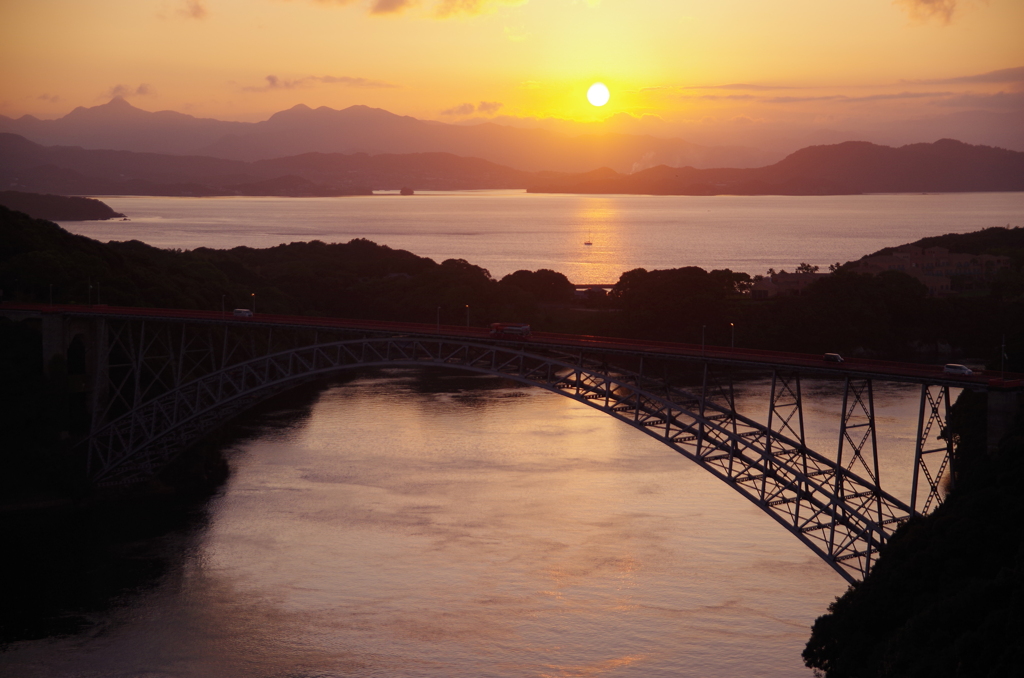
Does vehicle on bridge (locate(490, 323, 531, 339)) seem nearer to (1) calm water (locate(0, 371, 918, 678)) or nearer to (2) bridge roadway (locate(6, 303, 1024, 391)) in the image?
(2) bridge roadway (locate(6, 303, 1024, 391))

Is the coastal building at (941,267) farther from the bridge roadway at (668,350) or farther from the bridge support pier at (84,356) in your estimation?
the bridge support pier at (84,356)

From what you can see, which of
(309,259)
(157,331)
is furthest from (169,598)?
(309,259)

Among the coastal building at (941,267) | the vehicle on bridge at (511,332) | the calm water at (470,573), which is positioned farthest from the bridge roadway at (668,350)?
the coastal building at (941,267)

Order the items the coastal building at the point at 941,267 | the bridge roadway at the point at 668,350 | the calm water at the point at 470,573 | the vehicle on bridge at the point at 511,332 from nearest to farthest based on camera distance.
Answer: the bridge roadway at the point at 668,350 → the calm water at the point at 470,573 → the vehicle on bridge at the point at 511,332 → the coastal building at the point at 941,267

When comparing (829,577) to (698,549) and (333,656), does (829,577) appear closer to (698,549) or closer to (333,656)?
(698,549)

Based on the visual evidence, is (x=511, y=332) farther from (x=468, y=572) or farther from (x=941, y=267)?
(x=941, y=267)

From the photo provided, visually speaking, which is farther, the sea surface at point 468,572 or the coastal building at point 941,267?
the coastal building at point 941,267

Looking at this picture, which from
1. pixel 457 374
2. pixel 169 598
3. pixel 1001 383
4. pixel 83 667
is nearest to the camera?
pixel 1001 383
